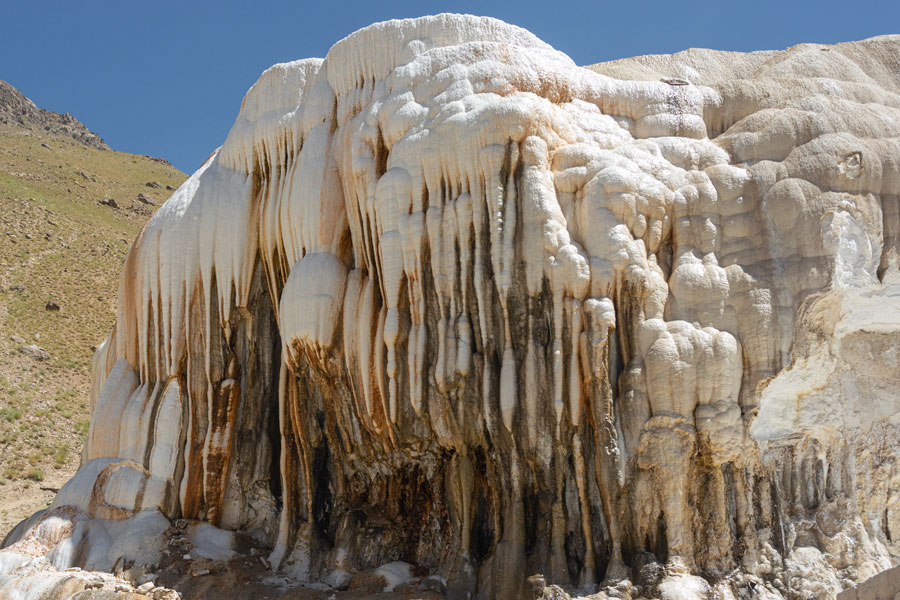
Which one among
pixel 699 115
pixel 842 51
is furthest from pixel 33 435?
pixel 842 51

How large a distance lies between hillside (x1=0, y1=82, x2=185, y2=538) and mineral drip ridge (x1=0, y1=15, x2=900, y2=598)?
8604 millimetres

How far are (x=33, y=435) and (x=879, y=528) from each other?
76.0ft

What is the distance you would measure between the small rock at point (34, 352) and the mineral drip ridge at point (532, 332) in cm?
1767

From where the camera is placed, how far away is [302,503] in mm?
13594

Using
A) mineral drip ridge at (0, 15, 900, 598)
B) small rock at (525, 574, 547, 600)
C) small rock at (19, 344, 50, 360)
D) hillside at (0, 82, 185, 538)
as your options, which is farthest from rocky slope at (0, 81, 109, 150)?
small rock at (525, 574, 547, 600)

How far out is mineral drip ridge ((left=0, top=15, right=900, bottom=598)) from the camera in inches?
417

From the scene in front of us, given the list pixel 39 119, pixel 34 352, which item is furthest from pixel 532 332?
pixel 39 119

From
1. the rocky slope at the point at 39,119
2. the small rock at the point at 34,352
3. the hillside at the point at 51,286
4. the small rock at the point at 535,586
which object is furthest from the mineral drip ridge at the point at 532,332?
the rocky slope at the point at 39,119

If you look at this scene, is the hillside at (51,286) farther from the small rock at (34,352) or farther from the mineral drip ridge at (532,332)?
the mineral drip ridge at (532,332)

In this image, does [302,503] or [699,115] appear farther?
[302,503]

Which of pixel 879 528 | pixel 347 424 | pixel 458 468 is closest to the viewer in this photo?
pixel 879 528

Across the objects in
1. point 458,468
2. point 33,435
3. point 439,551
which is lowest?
point 439,551

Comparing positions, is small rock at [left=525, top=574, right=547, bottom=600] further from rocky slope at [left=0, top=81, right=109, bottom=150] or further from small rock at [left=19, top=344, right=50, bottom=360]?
rocky slope at [left=0, top=81, right=109, bottom=150]

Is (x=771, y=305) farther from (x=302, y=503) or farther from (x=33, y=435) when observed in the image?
(x=33, y=435)
